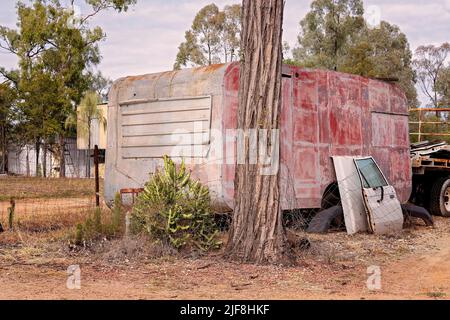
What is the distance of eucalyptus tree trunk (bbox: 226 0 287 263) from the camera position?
8625 millimetres

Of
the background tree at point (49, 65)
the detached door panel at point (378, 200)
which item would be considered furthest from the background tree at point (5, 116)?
the detached door panel at point (378, 200)

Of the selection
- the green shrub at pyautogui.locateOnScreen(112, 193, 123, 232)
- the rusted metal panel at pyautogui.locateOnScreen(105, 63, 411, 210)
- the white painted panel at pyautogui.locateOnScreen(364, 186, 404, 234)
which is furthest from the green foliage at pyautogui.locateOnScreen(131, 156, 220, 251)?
the white painted panel at pyautogui.locateOnScreen(364, 186, 404, 234)

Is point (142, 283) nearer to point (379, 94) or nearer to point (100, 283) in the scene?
point (100, 283)

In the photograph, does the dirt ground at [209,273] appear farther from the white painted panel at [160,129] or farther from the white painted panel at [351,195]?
the white painted panel at [160,129]

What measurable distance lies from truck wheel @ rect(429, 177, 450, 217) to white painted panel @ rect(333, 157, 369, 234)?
14.1ft

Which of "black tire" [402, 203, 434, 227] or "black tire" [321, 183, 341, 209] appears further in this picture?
"black tire" [402, 203, 434, 227]

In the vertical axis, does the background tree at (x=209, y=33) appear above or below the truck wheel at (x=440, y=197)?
above

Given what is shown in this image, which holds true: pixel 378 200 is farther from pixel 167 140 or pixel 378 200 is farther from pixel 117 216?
pixel 117 216

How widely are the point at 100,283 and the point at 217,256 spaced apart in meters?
1.96

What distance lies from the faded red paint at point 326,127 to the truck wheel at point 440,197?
1.94 meters

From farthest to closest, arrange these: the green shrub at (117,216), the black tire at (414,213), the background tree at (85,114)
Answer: the background tree at (85,114) → the black tire at (414,213) → the green shrub at (117,216)

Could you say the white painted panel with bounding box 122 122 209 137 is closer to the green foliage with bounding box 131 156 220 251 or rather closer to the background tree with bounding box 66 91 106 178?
the green foliage with bounding box 131 156 220 251

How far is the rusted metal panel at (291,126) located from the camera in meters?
10.6

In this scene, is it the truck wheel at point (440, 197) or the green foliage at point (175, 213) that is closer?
the green foliage at point (175, 213)
